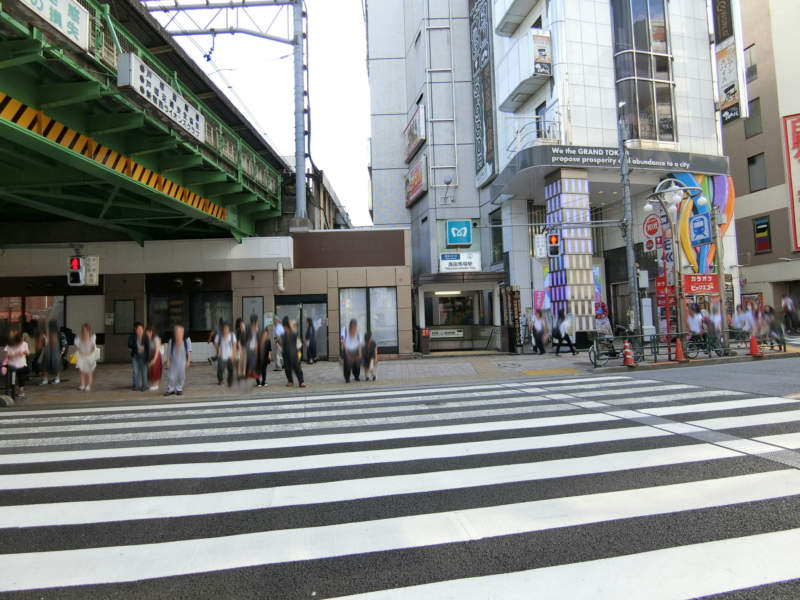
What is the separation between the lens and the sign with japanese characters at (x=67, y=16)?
301 inches

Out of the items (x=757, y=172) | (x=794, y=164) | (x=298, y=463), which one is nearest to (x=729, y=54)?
(x=794, y=164)

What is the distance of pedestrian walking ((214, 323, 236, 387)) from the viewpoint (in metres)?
12.5

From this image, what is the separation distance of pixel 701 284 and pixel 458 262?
36.4ft

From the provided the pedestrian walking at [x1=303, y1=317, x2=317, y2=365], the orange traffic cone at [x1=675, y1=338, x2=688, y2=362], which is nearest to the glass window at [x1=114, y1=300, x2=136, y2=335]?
the pedestrian walking at [x1=303, y1=317, x2=317, y2=365]

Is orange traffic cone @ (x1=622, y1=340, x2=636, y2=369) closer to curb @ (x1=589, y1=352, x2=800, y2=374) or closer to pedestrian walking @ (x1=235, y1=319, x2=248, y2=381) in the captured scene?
curb @ (x1=589, y1=352, x2=800, y2=374)

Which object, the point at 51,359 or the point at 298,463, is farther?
the point at 51,359

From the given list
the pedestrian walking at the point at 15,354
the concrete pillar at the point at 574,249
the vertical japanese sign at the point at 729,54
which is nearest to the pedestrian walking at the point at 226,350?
the pedestrian walking at the point at 15,354

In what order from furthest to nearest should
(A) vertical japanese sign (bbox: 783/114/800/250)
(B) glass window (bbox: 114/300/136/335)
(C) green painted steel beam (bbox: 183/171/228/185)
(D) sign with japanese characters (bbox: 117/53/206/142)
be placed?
(A) vertical japanese sign (bbox: 783/114/800/250), (B) glass window (bbox: 114/300/136/335), (C) green painted steel beam (bbox: 183/171/228/185), (D) sign with japanese characters (bbox: 117/53/206/142)

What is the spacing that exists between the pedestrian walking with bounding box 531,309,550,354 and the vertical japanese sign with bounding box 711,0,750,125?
14225mm

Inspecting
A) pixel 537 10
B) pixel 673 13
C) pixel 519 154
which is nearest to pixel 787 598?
pixel 519 154

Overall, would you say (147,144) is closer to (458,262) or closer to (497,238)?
(458,262)

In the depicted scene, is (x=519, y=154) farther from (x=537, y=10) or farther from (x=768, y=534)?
(x=768, y=534)

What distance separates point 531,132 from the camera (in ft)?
77.0

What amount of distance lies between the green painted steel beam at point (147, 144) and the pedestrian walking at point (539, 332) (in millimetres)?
15413
